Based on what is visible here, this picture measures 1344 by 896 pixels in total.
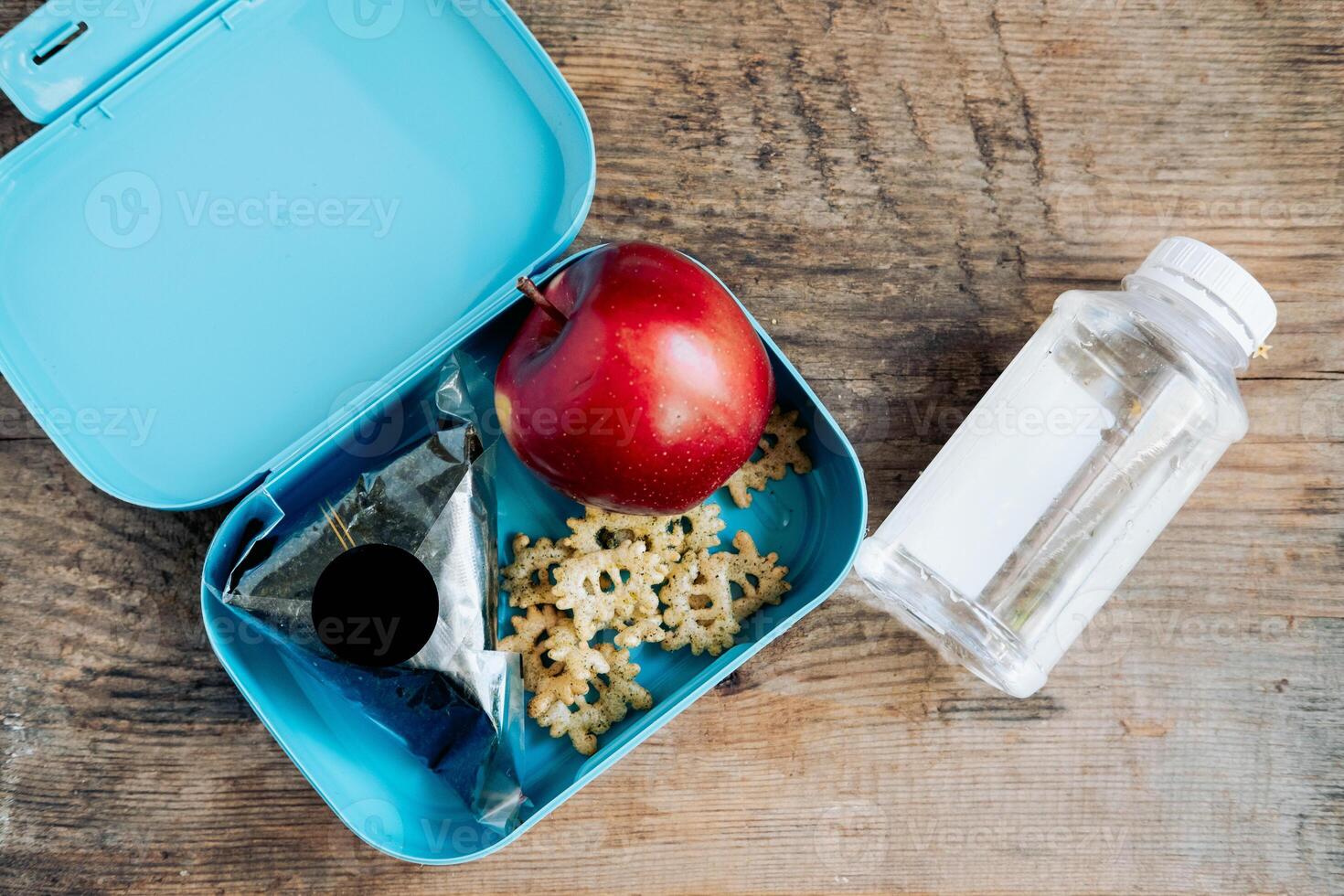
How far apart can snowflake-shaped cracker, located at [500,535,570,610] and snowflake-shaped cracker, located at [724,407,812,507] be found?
0.48 ft

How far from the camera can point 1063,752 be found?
2.55 feet

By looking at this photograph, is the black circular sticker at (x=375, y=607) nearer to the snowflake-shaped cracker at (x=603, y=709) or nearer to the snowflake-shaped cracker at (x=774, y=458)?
the snowflake-shaped cracker at (x=603, y=709)

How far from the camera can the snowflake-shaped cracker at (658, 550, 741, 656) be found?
0.72m

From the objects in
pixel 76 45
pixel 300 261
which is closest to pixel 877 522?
pixel 300 261

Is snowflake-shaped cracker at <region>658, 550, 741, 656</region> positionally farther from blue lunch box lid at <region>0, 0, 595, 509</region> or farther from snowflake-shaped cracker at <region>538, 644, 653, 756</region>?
blue lunch box lid at <region>0, 0, 595, 509</region>

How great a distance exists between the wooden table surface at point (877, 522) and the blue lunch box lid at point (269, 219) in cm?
9

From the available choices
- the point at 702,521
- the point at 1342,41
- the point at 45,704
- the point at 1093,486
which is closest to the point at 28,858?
the point at 45,704

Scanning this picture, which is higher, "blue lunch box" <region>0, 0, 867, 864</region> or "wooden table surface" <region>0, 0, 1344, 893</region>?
"blue lunch box" <region>0, 0, 867, 864</region>

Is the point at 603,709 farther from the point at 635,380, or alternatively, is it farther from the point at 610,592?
the point at 635,380

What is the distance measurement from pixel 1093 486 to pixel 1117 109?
333 mm

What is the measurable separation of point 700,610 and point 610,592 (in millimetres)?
73

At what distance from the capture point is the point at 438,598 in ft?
2.12

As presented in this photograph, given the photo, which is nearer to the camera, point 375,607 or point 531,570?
point 375,607

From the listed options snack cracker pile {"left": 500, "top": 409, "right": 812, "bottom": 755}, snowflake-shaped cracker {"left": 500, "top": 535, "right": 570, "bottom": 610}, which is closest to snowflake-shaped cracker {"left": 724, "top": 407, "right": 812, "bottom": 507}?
snack cracker pile {"left": 500, "top": 409, "right": 812, "bottom": 755}
